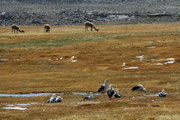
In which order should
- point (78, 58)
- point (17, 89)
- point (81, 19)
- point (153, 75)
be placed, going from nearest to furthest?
point (17, 89), point (153, 75), point (78, 58), point (81, 19)

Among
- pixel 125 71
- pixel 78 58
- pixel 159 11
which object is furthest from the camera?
pixel 159 11

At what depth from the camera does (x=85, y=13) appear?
576 feet

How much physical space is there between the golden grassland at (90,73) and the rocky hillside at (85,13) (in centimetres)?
6074

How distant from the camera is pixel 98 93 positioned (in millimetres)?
40219

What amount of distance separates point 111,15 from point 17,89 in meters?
129

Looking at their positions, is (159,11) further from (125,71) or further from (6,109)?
(6,109)

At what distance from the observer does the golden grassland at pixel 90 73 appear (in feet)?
95.1

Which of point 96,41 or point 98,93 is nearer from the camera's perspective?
point 98,93

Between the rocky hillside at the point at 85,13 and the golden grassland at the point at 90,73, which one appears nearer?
the golden grassland at the point at 90,73

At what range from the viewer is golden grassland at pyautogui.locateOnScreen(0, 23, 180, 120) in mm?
28984

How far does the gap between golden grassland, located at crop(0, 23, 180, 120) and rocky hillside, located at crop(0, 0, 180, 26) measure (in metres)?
60.7

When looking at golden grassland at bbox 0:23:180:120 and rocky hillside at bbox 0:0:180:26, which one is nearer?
golden grassland at bbox 0:23:180:120

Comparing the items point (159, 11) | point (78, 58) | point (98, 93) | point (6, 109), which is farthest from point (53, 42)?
point (159, 11)

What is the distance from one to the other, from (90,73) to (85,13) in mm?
120143
